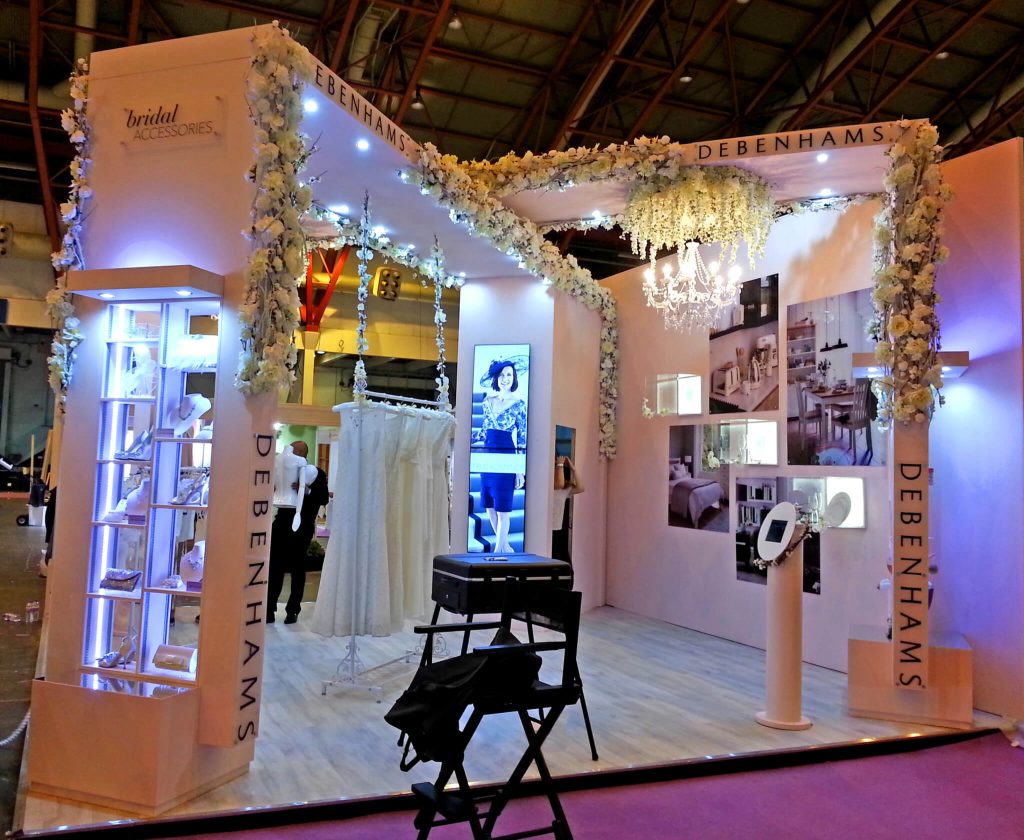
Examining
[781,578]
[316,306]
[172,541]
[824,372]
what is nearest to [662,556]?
[824,372]

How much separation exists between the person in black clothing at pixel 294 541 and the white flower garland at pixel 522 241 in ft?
8.82

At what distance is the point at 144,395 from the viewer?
153 inches

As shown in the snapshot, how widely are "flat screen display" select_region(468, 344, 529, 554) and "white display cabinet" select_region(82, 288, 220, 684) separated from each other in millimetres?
3791

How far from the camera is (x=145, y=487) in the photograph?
387cm

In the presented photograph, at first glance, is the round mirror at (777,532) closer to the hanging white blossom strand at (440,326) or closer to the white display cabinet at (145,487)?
the hanging white blossom strand at (440,326)

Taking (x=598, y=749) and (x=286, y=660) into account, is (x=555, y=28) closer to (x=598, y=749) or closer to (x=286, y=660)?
(x=286, y=660)

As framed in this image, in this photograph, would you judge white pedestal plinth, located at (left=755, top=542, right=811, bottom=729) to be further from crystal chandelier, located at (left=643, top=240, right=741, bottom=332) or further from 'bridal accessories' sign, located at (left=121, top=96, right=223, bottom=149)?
'bridal accessories' sign, located at (left=121, top=96, right=223, bottom=149)

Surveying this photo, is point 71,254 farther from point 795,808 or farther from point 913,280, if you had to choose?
point 913,280

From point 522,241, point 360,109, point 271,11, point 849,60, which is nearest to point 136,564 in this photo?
point 360,109

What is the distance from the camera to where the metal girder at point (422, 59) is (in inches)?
380

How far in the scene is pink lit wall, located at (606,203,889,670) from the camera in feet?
20.2

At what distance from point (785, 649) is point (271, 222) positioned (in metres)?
3.66

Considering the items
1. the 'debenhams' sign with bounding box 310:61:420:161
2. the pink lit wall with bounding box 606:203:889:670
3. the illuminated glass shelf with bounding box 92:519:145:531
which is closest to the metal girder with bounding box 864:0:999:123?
the pink lit wall with bounding box 606:203:889:670

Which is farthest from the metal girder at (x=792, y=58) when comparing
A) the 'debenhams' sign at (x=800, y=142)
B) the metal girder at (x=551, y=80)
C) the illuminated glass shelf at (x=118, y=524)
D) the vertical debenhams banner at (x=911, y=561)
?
the illuminated glass shelf at (x=118, y=524)
